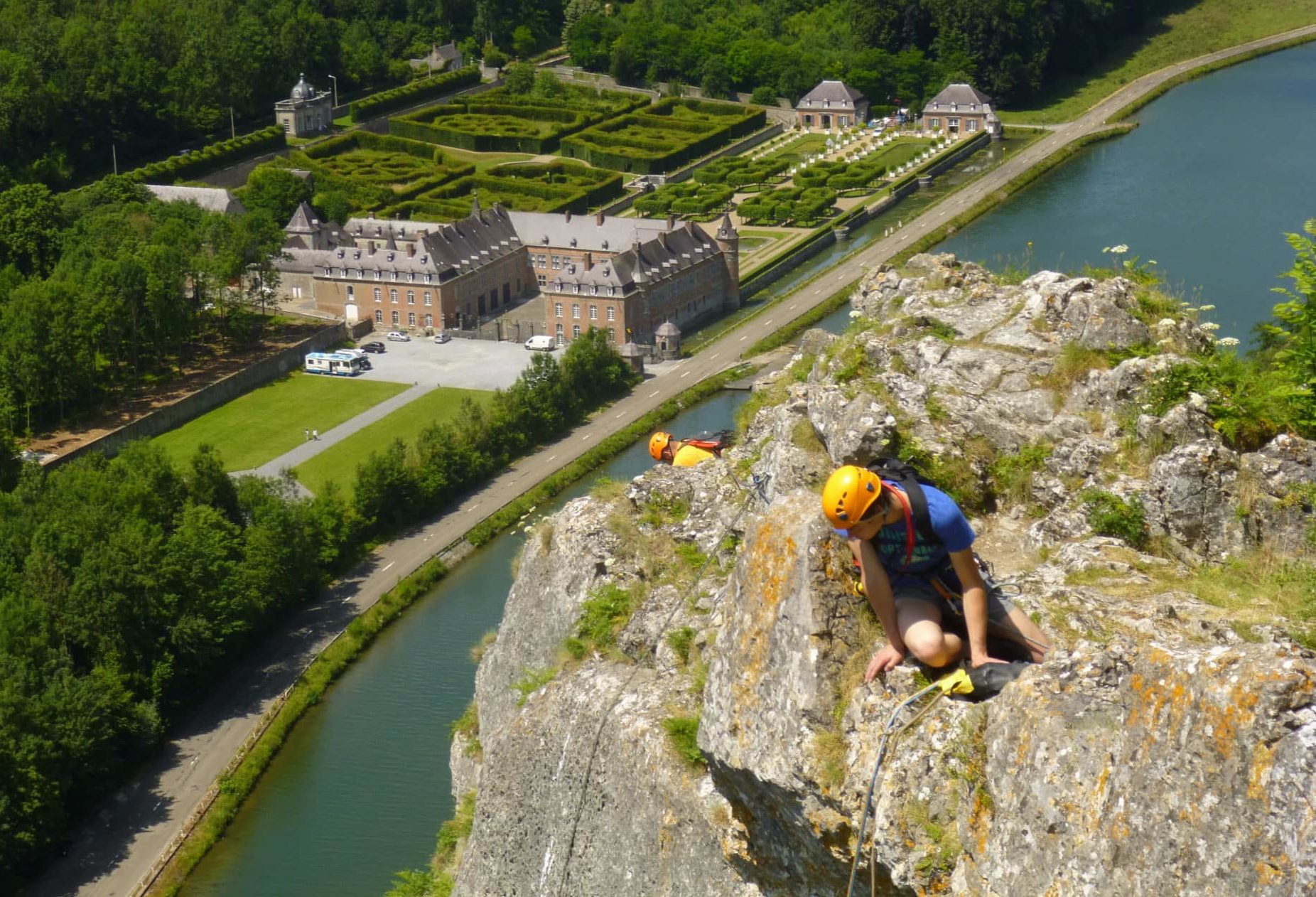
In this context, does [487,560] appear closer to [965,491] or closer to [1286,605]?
[965,491]

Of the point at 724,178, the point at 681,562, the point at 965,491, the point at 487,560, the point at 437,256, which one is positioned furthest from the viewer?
the point at 724,178

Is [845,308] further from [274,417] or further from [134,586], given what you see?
[134,586]

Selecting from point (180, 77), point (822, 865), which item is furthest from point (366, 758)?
point (180, 77)

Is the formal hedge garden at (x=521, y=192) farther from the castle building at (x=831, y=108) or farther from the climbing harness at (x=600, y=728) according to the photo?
the climbing harness at (x=600, y=728)

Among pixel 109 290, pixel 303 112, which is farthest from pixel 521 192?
pixel 109 290

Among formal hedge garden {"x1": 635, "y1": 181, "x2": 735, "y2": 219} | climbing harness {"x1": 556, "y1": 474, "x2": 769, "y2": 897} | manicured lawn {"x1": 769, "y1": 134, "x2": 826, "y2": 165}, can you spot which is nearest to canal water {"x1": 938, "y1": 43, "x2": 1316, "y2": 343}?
formal hedge garden {"x1": 635, "y1": 181, "x2": 735, "y2": 219}

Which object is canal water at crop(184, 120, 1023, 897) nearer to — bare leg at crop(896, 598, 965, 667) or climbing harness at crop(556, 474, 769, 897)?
climbing harness at crop(556, 474, 769, 897)
